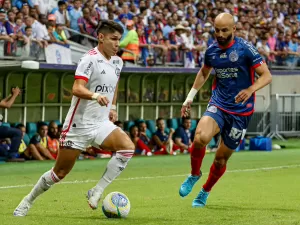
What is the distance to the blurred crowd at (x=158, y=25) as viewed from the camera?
74.7 ft

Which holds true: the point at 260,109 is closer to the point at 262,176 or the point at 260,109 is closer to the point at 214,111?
the point at 262,176

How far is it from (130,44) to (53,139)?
15.4ft

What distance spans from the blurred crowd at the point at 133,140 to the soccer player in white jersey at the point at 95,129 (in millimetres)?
11683

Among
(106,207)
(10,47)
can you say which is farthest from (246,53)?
(10,47)

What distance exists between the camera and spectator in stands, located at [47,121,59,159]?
2284cm

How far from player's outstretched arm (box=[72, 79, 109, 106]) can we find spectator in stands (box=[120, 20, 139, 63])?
53.2 feet

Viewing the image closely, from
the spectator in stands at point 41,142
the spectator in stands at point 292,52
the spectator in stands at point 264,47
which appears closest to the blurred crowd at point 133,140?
the spectator in stands at point 41,142

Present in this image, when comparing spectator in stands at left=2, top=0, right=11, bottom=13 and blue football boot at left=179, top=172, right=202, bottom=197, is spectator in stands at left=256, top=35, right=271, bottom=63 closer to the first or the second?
spectator in stands at left=2, top=0, right=11, bottom=13

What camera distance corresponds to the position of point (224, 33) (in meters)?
11.2

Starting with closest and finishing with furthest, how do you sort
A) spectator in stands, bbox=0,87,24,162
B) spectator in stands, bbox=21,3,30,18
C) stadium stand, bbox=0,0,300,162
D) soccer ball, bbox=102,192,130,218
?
1. soccer ball, bbox=102,192,130,218
2. spectator in stands, bbox=0,87,24,162
3. stadium stand, bbox=0,0,300,162
4. spectator in stands, bbox=21,3,30,18

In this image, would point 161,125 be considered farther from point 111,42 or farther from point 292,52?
point 111,42

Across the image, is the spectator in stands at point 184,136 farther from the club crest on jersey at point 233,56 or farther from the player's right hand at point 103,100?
the player's right hand at point 103,100

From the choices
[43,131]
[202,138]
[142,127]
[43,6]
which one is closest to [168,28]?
[142,127]

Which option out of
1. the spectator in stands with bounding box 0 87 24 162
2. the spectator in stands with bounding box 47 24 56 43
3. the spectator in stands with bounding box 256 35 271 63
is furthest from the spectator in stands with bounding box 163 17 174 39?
the spectator in stands with bounding box 0 87 24 162
